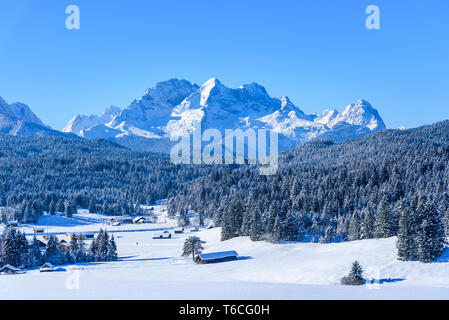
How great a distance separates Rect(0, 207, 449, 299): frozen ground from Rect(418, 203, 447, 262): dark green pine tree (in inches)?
55.0

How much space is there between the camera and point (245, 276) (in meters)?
52.3

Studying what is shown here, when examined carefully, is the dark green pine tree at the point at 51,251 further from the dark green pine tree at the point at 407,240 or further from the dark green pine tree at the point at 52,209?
the dark green pine tree at the point at 52,209

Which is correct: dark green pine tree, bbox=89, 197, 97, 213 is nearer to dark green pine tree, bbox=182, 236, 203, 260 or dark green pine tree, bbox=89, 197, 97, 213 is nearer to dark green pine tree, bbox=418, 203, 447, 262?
dark green pine tree, bbox=182, 236, 203, 260

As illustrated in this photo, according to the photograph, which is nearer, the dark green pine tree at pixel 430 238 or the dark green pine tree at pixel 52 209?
the dark green pine tree at pixel 430 238

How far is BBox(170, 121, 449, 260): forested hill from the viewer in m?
73.5

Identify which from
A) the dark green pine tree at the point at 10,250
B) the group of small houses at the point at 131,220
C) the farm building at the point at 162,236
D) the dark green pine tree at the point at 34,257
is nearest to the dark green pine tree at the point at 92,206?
the group of small houses at the point at 131,220

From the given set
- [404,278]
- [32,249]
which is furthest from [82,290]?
[32,249]

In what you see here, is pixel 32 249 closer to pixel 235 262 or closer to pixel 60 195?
pixel 235 262

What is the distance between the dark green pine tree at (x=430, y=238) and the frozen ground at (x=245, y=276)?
140 centimetres

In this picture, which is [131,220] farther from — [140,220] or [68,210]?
[68,210]

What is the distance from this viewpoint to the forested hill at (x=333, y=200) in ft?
241

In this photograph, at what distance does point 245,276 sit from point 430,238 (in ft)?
78.1

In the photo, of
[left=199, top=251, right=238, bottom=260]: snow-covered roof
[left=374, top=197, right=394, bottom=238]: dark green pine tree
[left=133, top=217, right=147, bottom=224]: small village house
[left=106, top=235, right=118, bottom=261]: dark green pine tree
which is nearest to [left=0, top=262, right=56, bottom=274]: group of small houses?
[left=106, top=235, right=118, bottom=261]: dark green pine tree
